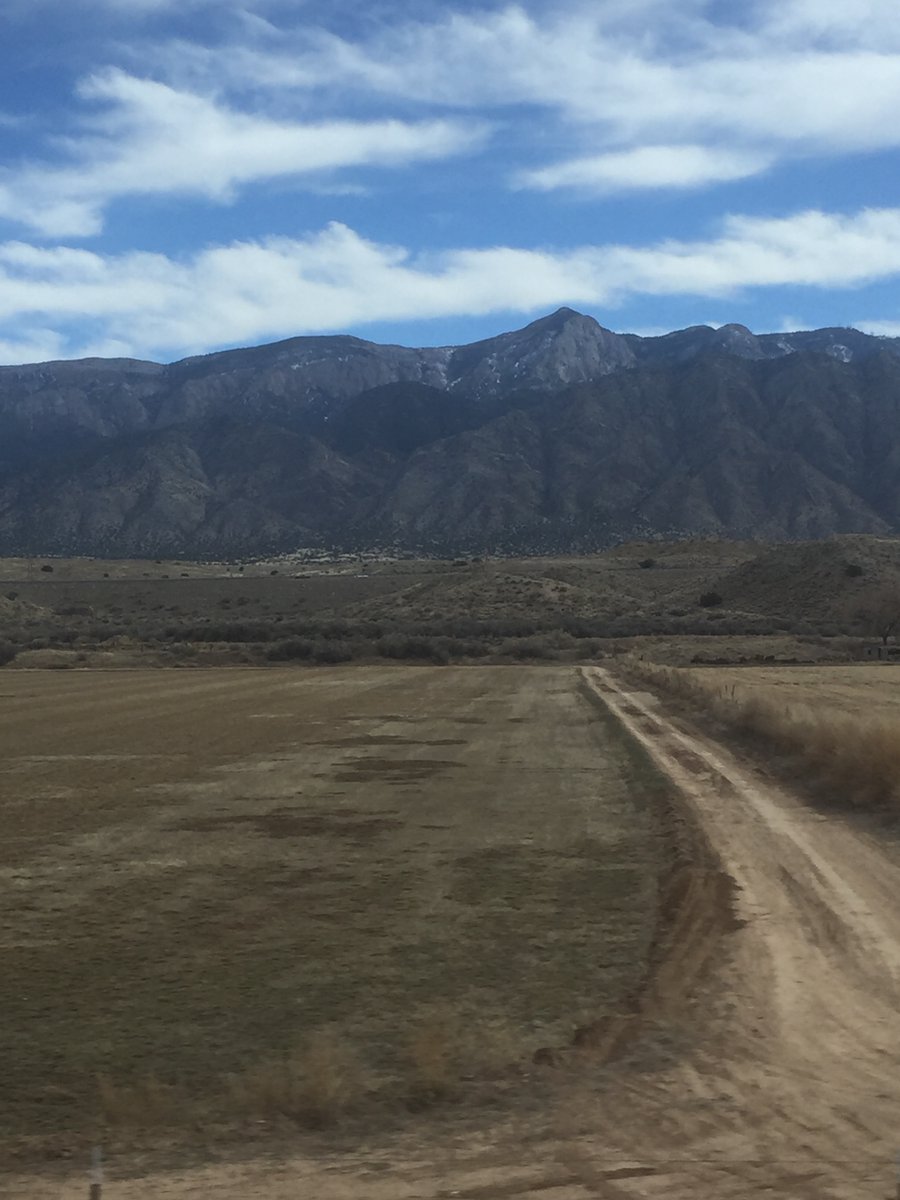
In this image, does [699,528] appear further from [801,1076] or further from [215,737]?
[801,1076]

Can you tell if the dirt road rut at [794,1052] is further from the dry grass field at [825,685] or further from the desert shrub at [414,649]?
the desert shrub at [414,649]

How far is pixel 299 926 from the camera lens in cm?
1120

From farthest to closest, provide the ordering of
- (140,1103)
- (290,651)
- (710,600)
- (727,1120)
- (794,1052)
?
(710,600) < (290,651) < (794,1052) < (140,1103) < (727,1120)

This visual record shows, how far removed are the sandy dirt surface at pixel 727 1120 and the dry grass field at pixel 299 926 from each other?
2.13 ft

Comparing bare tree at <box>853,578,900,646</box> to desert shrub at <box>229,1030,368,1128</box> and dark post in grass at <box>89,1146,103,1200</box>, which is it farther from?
dark post in grass at <box>89,1146,103,1200</box>

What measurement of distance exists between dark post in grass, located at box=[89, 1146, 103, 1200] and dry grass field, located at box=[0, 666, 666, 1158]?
0.33m

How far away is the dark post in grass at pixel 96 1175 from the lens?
596cm

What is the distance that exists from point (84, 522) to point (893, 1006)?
193m

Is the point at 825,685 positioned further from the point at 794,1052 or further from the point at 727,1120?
the point at 727,1120

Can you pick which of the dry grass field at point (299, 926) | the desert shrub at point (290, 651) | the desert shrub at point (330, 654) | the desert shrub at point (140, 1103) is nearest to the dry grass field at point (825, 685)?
the dry grass field at point (299, 926)

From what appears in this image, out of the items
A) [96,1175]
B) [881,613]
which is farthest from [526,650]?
[96,1175]

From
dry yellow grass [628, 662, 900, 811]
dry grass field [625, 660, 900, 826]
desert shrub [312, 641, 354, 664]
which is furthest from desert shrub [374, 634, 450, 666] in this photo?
dry grass field [625, 660, 900, 826]

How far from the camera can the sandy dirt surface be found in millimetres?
6004

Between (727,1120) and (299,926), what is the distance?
17.0 ft
